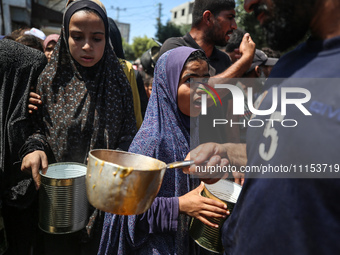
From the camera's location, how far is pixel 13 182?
1994 millimetres

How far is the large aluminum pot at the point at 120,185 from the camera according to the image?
1.00 m

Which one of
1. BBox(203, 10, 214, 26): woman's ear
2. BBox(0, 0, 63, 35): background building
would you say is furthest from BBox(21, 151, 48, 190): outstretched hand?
BBox(0, 0, 63, 35): background building

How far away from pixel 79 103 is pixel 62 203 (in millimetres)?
743

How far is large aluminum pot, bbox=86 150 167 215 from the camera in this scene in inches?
39.4

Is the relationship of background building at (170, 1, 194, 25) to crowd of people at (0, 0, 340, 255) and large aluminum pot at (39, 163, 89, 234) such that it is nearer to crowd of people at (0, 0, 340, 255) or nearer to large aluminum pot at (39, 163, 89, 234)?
crowd of people at (0, 0, 340, 255)

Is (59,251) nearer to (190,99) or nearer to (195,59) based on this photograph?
(190,99)

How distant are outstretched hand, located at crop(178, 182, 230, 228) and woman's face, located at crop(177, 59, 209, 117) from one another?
19.9 inches

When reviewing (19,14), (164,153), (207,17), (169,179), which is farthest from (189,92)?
(19,14)

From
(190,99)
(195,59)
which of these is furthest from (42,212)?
(195,59)

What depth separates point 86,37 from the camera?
191 cm

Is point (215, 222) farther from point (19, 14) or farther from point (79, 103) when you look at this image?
point (19, 14)

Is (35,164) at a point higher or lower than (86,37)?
lower

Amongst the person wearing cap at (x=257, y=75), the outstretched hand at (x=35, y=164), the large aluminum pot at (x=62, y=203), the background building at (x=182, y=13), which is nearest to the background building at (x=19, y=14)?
the person wearing cap at (x=257, y=75)

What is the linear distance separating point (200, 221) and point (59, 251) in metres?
1.14
